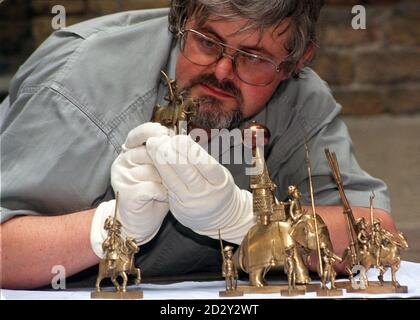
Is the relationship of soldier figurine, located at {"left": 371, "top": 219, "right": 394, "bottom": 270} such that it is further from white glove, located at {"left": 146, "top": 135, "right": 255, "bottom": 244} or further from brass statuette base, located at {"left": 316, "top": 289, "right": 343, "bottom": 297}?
white glove, located at {"left": 146, "top": 135, "right": 255, "bottom": 244}

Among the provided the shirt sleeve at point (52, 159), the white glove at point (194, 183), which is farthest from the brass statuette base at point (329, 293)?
the shirt sleeve at point (52, 159)

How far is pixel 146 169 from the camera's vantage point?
133cm

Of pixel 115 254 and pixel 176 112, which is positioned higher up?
pixel 176 112

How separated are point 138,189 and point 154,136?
7 cm

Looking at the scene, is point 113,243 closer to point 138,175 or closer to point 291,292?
point 138,175

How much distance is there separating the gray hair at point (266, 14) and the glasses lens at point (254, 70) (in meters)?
0.04

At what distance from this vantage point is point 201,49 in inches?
58.7

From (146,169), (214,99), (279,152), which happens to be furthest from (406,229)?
(146,169)

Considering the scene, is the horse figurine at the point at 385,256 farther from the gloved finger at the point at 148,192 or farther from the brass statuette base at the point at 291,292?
the gloved finger at the point at 148,192

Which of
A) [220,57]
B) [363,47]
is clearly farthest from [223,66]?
[363,47]

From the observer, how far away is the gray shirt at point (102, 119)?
1.47 m
